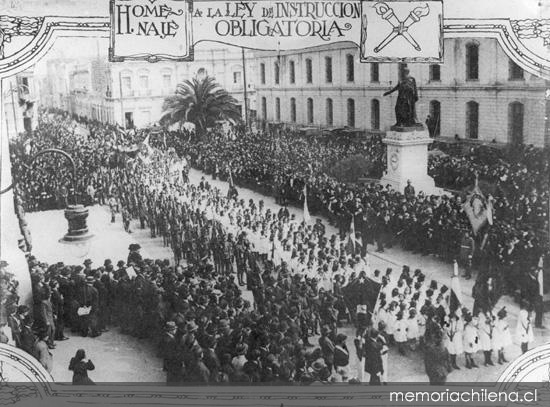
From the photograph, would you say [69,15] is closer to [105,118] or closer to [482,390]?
[105,118]

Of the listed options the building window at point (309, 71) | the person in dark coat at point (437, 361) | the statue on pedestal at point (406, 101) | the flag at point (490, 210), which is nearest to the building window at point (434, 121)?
the statue on pedestal at point (406, 101)

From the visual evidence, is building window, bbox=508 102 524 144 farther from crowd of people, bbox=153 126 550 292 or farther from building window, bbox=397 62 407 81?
building window, bbox=397 62 407 81

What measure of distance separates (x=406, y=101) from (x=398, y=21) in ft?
3.21

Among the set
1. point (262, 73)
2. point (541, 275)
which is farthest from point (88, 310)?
point (541, 275)

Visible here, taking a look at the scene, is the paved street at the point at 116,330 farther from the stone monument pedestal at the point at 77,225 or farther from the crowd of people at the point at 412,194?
the crowd of people at the point at 412,194

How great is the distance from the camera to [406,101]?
7656 millimetres

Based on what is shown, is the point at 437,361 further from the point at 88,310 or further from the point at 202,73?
the point at 202,73

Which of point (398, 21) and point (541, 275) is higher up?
point (398, 21)

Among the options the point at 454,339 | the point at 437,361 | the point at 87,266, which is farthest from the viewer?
Result: the point at 87,266

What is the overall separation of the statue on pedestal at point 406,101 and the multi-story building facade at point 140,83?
1851mm

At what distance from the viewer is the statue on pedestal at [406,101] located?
760cm

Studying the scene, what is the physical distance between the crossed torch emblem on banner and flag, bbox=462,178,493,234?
196cm

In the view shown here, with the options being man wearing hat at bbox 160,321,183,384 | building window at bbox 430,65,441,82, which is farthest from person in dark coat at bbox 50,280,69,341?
building window at bbox 430,65,441,82

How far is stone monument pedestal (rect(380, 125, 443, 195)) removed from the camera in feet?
25.5
